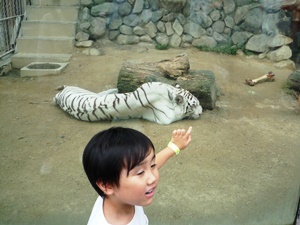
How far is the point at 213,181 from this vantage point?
4.39 ft

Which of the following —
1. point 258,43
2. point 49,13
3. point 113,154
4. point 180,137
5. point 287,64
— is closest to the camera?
point 113,154

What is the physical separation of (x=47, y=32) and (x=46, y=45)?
0.14 ft

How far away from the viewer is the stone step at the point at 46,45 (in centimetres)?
118

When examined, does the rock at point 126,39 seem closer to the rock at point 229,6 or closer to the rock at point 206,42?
the rock at point 206,42

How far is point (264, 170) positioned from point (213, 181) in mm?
224

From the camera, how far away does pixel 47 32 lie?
1173 millimetres

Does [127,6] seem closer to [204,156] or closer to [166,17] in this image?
[166,17]

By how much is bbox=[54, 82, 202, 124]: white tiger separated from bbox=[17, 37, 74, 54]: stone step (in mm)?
147

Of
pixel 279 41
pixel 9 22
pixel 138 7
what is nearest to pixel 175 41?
pixel 138 7

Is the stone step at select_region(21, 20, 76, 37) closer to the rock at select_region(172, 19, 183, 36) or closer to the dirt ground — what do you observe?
the dirt ground

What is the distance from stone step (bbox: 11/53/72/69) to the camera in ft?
3.88

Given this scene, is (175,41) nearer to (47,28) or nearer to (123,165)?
(47,28)

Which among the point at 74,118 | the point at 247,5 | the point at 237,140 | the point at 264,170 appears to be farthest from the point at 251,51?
the point at 74,118

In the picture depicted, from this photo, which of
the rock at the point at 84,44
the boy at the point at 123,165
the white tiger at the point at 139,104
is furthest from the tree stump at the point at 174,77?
the boy at the point at 123,165
